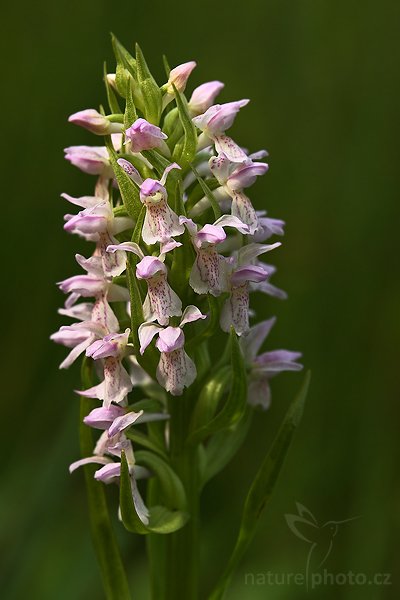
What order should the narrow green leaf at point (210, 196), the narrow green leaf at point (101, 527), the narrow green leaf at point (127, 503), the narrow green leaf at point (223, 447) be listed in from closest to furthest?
1. the narrow green leaf at point (127, 503)
2. the narrow green leaf at point (210, 196)
3. the narrow green leaf at point (101, 527)
4. the narrow green leaf at point (223, 447)

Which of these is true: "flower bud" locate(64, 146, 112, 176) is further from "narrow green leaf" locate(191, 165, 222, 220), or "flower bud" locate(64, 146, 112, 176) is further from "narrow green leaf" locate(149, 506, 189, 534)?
"narrow green leaf" locate(149, 506, 189, 534)

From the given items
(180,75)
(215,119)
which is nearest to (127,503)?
(215,119)

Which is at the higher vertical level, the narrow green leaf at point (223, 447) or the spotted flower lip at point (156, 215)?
the spotted flower lip at point (156, 215)

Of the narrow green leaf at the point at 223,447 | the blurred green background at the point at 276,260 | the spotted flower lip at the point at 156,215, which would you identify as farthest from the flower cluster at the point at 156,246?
the blurred green background at the point at 276,260

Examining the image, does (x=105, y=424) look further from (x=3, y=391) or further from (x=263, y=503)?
(x=3, y=391)

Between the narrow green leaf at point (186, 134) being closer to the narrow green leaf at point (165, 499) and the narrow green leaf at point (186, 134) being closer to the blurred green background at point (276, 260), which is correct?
the narrow green leaf at point (165, 499)

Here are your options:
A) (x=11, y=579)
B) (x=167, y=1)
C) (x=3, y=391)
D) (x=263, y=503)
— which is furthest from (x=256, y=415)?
(x=167, y=1)

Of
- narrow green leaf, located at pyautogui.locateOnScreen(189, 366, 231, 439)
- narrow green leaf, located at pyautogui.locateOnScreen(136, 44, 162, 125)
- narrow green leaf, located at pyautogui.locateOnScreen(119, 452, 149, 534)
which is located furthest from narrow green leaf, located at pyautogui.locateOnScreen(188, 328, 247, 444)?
narrow green leaf, located at pyautogui.locateOnScreen(136, 44, 162, 125)
